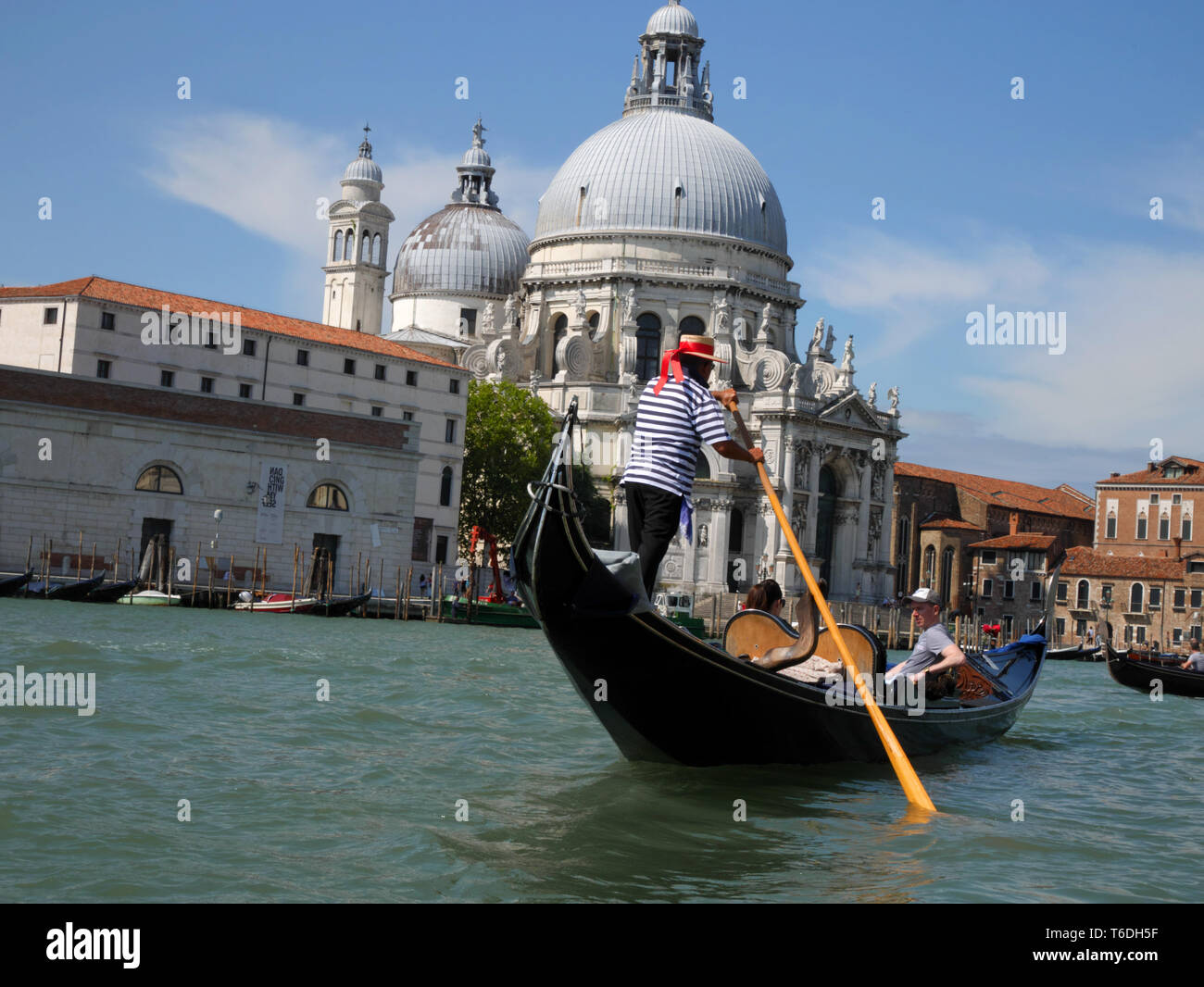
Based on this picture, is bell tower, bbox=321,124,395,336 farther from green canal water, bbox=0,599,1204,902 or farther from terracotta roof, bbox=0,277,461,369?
green canal water, bbox=0,599,1204,902

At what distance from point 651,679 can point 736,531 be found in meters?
32.7

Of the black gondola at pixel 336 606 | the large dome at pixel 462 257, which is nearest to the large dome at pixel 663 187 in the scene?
the large dome at pixel 462 257

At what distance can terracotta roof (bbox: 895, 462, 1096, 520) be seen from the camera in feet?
163

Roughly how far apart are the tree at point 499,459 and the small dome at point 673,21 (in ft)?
49.3

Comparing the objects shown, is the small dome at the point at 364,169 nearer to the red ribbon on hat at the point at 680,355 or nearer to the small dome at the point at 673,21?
the small dome at the point at 673,21

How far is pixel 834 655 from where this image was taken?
27.0 ft

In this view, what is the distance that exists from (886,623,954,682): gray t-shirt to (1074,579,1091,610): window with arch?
35.5 m

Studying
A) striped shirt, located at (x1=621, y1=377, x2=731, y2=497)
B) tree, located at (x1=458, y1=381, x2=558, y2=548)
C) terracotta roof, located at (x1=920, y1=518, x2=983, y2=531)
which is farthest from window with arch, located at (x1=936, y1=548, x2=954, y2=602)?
striped shirt, located at (x1=621, y1=377, x2=731, y2=497)

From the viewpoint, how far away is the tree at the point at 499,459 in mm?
35281

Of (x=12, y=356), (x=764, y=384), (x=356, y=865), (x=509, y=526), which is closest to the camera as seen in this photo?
(x=356, y=865)

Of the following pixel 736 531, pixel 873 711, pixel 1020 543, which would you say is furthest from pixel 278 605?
pixel 1020 543
